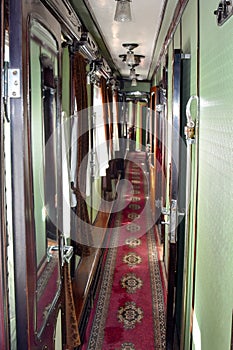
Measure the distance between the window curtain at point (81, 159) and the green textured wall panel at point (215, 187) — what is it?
1354 mm

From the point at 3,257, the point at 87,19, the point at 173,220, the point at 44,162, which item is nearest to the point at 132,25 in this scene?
the point at 87,19

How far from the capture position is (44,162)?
4.90 feet

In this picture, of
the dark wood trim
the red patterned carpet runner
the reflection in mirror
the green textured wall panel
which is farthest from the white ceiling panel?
the red patterned carpet runner

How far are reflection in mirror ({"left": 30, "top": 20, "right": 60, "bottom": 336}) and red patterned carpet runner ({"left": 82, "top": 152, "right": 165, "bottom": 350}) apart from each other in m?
1.23

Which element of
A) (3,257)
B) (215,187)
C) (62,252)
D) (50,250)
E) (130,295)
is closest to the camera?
(3,257)

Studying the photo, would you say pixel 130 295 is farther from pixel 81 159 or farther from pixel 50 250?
pixel 50 250

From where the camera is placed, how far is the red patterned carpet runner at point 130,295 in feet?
8.66

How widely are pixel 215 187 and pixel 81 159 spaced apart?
1765mm

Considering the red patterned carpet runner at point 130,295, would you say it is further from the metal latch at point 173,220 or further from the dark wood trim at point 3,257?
the dark wood trim at point 3,257

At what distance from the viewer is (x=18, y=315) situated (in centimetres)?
115

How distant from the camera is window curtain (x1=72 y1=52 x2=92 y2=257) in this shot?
9.41ft

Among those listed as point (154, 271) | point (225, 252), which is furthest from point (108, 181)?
point (225, 252)

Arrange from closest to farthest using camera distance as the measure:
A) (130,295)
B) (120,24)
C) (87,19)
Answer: (87,19) < (130,295) < (120,24)

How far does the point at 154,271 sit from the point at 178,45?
2.25 metres
